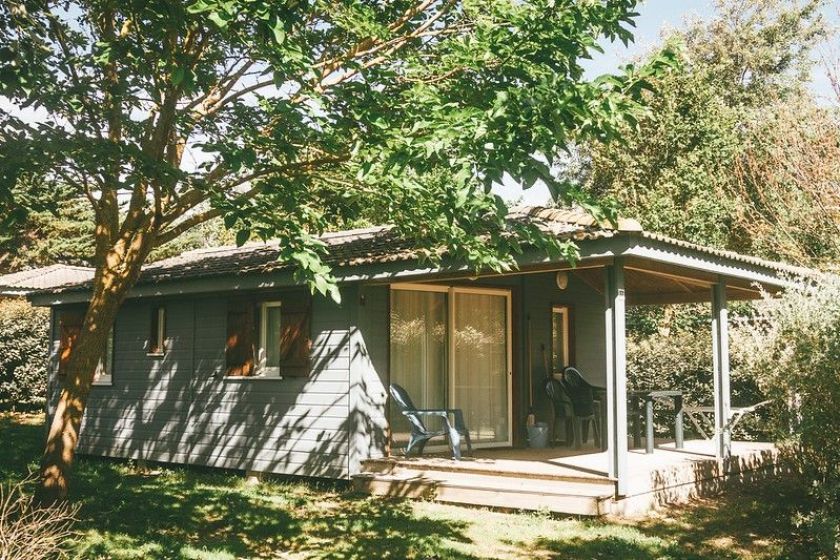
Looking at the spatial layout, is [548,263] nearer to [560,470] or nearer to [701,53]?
[560,470]

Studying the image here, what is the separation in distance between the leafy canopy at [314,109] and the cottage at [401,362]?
1710 millimetres

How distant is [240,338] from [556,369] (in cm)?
491

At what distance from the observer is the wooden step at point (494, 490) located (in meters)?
8.19

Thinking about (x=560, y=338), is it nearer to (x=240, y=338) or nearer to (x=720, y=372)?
(x=720, y=372)

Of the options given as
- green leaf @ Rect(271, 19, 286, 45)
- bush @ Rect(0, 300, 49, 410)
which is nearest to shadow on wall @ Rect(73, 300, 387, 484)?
bush @ Rect(0, 300, 49, 410)

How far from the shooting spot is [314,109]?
22.3 feet

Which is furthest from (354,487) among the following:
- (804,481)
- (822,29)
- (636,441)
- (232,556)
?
(822,29)

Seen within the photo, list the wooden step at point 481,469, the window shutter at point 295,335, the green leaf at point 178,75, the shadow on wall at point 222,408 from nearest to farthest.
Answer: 1. the green leaf at point 178,75
2. the wooden step at point 481,469
3. the shadow on wall at point 222,408
4. the window shutter at point 295,335

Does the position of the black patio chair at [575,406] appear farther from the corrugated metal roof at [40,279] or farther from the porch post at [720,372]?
the corrugated metal roof at [40,279]

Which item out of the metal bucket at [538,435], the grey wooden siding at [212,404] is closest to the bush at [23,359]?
the grey wooden siding at [212,404]

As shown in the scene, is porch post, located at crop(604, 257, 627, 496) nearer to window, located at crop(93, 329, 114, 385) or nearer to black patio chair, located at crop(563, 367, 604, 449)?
black patio chair, located at crop(563, 367, 604, 449)

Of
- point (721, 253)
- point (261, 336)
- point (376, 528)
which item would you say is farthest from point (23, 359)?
point (721, 253)

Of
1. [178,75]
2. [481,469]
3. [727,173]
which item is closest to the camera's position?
[178,75]

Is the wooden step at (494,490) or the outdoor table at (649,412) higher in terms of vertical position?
the outdoor table at (649,412)
